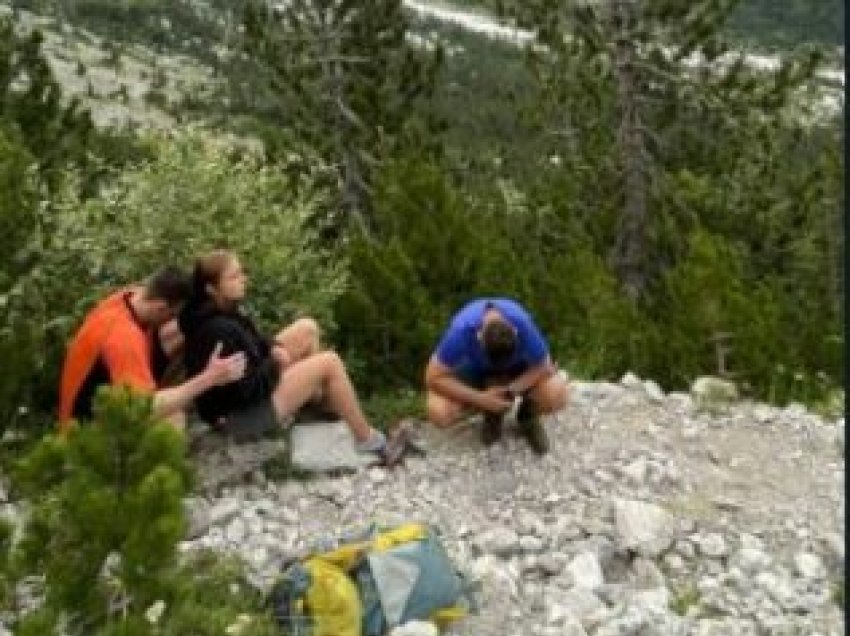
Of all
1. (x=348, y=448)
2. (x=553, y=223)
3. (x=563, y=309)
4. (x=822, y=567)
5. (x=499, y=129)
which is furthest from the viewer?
(x=499, y=129)

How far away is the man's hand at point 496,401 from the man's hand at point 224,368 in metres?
1.34

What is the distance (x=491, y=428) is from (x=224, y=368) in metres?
1.62

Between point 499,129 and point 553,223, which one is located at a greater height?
point 553,223

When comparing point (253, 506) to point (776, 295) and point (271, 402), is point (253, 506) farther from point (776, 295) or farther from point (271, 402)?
point (776, 295)

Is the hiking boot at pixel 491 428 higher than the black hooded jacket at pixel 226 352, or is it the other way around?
the black hooded jacket at pixel 226 352

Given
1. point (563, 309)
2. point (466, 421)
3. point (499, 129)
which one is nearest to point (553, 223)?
point (563, 309)

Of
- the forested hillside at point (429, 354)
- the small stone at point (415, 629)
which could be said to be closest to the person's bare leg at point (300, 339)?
the forested hillside at point (429, 354)

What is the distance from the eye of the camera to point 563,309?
13.9 metres

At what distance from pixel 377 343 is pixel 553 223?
524 inches

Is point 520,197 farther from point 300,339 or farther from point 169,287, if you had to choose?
point 169,287

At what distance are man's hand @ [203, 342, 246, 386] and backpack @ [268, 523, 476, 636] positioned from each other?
38.2 inches

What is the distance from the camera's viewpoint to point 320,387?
295 inches

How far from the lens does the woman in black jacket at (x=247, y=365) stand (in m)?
7.06

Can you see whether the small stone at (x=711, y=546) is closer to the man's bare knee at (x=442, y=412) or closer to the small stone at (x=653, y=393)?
the man's bare knee at (x=442, y=412)
